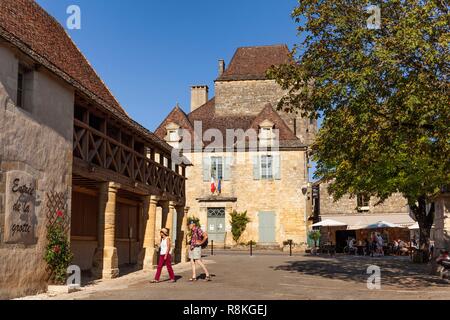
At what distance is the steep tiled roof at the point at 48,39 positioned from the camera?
1278 cm

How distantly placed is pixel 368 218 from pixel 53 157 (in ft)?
94.5

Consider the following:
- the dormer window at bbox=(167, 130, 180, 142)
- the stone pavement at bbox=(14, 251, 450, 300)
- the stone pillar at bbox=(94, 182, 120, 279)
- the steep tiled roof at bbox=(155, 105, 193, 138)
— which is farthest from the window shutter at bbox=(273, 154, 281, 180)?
the stone pillar at bbox=(94, 182, 120, 279)

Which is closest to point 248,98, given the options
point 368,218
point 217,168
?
point 217,168

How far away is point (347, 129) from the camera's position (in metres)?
13.4

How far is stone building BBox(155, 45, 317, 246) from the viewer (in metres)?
36.1

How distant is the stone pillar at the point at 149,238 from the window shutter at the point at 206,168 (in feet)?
62.8

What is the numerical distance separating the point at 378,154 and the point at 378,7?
3666mm

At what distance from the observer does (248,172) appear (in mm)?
37031

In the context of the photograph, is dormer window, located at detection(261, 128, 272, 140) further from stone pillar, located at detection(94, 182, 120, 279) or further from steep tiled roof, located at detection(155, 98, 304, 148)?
stone pillar, located at detection(94, 182, 120, 279)

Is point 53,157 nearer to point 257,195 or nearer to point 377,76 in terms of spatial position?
point 377,76

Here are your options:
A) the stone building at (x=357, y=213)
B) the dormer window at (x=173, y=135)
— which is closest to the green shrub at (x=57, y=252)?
the stone building at (x=357, y=213)

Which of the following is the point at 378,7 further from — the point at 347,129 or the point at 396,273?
the point at 396,273

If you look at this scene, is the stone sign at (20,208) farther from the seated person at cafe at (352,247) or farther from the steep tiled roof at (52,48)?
the seated person at cafe at (352,247)
